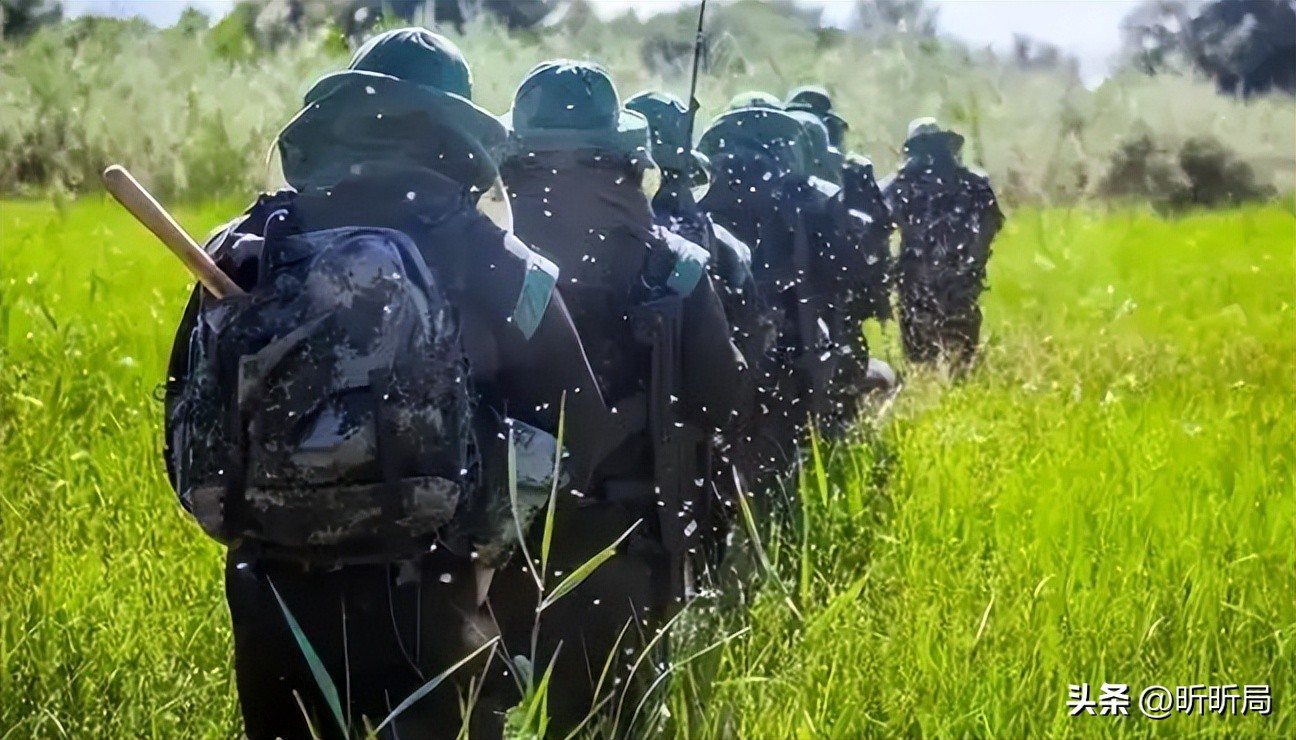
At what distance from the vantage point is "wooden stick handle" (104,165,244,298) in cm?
131

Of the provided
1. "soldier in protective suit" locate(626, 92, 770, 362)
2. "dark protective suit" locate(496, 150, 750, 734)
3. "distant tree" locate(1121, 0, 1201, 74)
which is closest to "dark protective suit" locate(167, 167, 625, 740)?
"dark protective suit" locate(496, 150, 750, 734)

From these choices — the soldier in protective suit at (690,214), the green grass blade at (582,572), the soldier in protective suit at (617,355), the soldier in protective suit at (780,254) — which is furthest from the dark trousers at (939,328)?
the green grass blade at (582,572)

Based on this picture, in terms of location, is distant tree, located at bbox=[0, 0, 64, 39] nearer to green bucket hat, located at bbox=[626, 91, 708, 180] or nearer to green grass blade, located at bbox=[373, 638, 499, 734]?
green bucket hat, located at bbox=[626, 91, 708, 180]

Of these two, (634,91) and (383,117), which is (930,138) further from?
(383,117)

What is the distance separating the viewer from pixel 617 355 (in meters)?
1.74

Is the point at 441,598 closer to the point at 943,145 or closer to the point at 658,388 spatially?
the point at 658,388

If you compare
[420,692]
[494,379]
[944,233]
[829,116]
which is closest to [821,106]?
[829,116]

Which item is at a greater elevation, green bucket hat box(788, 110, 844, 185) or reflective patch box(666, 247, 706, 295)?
green bucket hat box(788, 110, 844, 185)

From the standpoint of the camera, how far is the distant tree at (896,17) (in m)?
1.96

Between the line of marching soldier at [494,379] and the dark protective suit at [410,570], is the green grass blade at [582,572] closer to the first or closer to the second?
the line of marching soldier at [494,379]

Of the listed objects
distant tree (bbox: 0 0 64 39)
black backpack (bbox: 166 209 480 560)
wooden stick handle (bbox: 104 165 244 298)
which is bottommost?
black backpack (bbox: 166 209 480 560)

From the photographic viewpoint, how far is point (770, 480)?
6.46 feet

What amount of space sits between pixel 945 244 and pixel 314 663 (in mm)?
1172

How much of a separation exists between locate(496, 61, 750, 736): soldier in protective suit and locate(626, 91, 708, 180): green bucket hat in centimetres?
4
